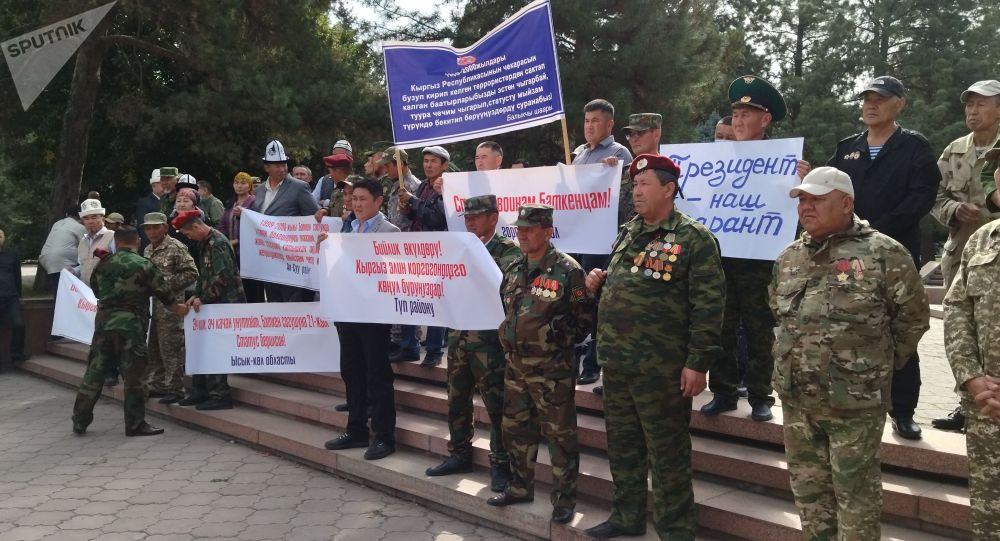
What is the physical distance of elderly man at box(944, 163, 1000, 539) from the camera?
10.8ft

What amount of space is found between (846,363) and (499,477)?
253 cm

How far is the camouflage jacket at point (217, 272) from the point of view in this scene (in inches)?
309

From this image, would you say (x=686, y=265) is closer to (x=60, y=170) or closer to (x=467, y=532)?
(x=467, y=532)

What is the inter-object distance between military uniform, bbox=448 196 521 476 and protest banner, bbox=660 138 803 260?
129cm

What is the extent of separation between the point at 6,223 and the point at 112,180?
76.7 ft

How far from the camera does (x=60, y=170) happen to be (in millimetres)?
15852

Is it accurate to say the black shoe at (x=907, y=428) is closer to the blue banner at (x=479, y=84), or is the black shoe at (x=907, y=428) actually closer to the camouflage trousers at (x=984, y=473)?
the camouflage trousers at (x=984, y=473)

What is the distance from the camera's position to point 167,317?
27.3ft

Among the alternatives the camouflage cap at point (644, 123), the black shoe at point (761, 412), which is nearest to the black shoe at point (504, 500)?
the black shoe at point (761, 412)

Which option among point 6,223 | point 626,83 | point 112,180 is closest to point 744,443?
point 626,83

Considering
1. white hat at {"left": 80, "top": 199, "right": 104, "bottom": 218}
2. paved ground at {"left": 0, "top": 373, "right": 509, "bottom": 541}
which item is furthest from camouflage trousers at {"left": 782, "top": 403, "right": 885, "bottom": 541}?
white hat at {"left": 80, "top": 199, "right": 104, "bottom": 218}

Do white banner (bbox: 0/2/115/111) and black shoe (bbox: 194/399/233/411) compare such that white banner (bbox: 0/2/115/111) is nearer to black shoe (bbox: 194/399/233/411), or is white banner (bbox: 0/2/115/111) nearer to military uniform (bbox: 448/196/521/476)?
black shoe (bbox: 194/399/233/411)

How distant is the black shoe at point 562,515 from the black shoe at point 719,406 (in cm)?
112

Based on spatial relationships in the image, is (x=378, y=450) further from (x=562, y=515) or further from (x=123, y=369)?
(x=123, y=369)
